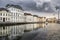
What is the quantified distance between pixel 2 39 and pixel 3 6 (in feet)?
2.31

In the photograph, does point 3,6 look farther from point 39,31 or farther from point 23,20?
point 39,31

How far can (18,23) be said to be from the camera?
259cm

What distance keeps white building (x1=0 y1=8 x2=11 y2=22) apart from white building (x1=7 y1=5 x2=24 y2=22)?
0.07 m

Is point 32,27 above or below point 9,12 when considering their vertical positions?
below

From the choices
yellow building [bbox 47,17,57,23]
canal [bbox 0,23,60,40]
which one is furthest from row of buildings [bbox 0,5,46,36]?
yellow building [bbox 47,17,57,23]

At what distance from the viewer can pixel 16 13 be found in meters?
2.58

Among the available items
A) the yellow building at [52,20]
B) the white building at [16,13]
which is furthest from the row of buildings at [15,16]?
the yellow building at [52,20]

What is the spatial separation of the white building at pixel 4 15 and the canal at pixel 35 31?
0.58ft

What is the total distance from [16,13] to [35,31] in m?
0.58

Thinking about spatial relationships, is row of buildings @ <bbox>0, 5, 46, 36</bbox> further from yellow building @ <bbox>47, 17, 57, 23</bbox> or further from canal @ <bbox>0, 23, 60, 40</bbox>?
yellow building @ <bbox>47, 17, 57, 23</bbox>

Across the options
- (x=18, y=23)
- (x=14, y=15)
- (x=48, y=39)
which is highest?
(x=14, y=15)

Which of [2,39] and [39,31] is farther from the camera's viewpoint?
[39,31]

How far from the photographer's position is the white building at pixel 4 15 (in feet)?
8.17

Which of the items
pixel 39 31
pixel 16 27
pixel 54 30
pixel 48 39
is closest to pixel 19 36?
pixel 16 27
